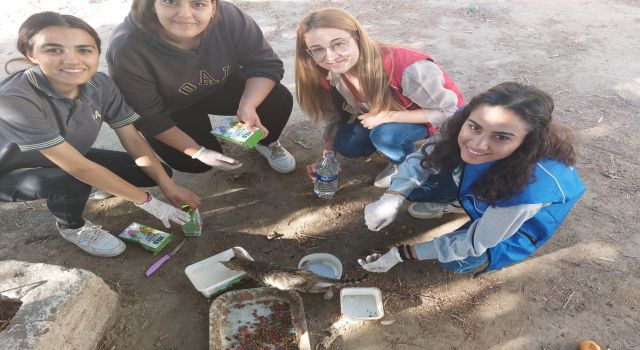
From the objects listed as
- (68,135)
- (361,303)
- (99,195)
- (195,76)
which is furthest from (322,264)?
(99,195)

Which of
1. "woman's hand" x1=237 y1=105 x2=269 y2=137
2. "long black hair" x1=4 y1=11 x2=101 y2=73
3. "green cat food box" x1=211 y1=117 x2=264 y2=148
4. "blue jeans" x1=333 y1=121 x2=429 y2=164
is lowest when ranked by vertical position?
"blue jeans" x1=333 y1=121 x2=429 y2=164

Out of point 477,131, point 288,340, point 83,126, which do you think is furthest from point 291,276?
point 83,126

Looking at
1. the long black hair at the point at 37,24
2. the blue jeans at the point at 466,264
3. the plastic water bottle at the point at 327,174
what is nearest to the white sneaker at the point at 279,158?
the plastic water bottle at the point at 327,174

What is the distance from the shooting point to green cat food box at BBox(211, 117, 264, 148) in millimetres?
2646

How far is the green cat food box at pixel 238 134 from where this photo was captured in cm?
265

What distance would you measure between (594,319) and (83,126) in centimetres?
326

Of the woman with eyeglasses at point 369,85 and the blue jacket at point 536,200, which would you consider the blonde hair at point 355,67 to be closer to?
the woman with eyeglasses at point 369,85

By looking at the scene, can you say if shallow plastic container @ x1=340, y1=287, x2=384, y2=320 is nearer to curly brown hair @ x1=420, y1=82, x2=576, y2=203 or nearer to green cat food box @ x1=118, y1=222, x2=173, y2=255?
curly brown hair @ x1=420, y1=82, x2=576, y2=203

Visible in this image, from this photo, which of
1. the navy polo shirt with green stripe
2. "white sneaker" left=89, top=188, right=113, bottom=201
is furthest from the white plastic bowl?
"white sneaker" left=89, top=188, right=113, bottom=201

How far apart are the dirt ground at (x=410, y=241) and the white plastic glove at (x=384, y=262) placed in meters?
0.13

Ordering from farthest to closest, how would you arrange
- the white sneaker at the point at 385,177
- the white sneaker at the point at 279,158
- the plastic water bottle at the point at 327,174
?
the white sneaker at the point at 279,158, the white sneaker at the point at 385,177, the plastic water bottle at the point at 327,174

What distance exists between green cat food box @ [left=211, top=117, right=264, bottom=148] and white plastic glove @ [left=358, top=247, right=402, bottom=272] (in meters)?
1.10

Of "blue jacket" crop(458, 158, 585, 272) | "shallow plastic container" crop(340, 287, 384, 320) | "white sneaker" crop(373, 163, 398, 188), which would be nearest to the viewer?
"blue jacket" crop(458, 158, 585, 272)

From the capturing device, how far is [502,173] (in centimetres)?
188
